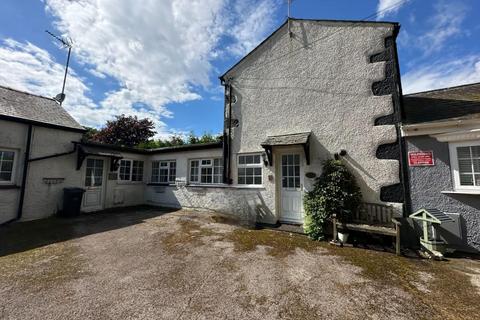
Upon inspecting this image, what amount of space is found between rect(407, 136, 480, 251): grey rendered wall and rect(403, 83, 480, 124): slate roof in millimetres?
755

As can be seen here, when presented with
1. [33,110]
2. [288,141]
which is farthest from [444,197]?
[33,110]

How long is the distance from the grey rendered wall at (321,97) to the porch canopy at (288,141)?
0.22 metres

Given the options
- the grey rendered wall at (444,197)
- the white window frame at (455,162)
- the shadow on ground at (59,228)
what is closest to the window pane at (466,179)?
the white window frame at (455,162)

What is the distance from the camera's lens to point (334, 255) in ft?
16.0

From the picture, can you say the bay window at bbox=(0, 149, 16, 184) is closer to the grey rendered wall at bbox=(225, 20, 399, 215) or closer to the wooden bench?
the grey rendered wall at bbox=(225, 20, 399, 215)

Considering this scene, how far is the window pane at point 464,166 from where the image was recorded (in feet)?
16.4

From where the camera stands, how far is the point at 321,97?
7160 mm

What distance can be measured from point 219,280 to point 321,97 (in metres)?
6.32

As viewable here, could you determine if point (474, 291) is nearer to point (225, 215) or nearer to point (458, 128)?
point (458, 128)

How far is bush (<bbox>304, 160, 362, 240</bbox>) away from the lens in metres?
5.82

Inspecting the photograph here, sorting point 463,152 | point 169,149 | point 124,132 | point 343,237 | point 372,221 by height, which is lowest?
point 343,237

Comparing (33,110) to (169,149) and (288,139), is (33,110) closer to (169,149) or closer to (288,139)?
(169,149)

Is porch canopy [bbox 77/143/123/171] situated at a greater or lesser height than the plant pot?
greater

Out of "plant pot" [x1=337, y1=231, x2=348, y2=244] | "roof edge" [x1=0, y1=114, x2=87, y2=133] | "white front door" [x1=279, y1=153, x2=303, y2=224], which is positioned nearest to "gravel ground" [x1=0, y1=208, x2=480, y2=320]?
"plant pot" [x1=337, y1=231, x2=348, y2=244]
